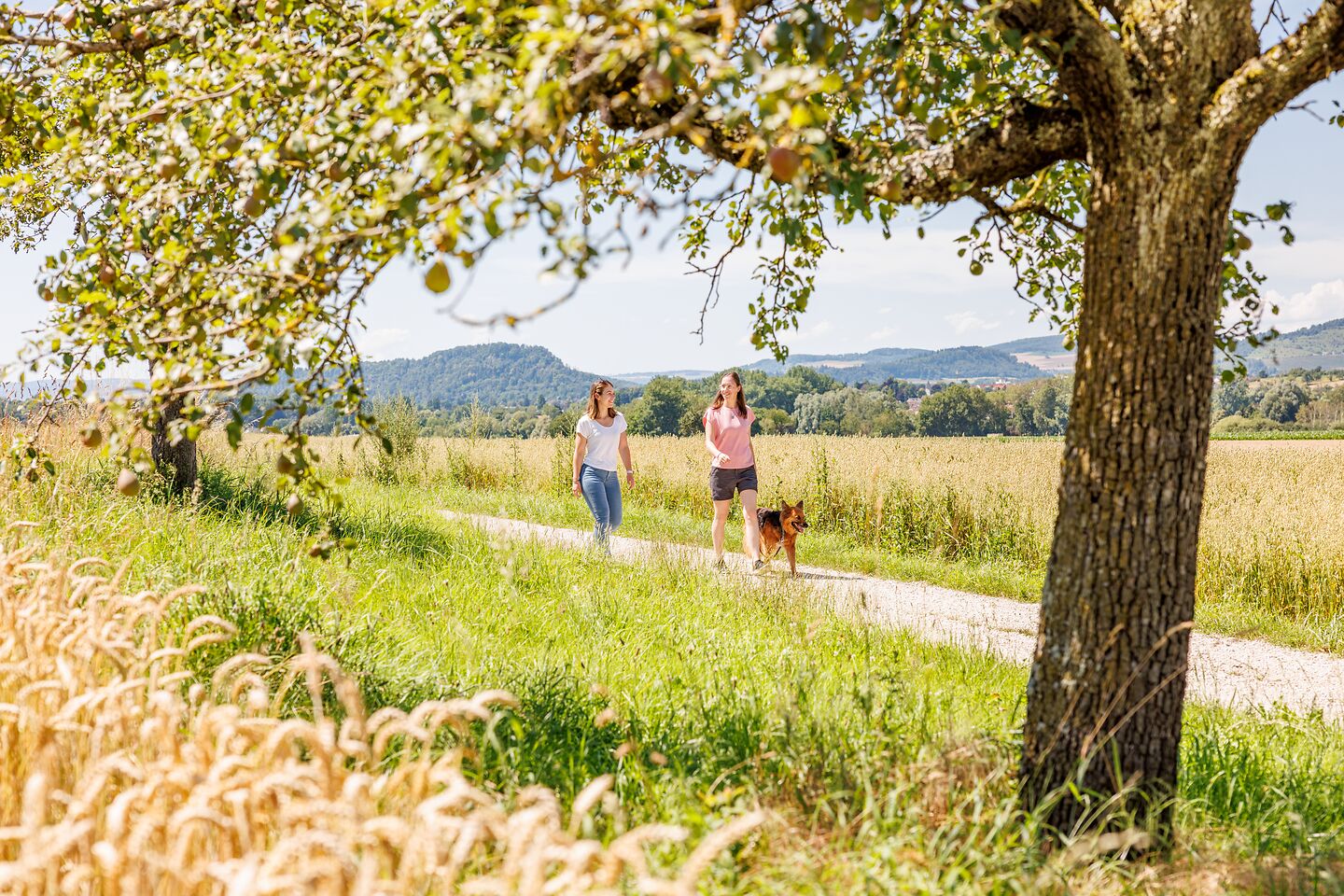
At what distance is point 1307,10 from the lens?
11.3 feet

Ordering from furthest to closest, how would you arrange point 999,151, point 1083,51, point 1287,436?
point 1287,436, point 999,151, point 1083,51

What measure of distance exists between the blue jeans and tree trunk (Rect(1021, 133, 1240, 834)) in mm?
6760

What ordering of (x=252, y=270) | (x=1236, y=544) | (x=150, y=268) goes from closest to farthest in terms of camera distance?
(x=252, y=270) < (x=150, y=268) < (x=1236, y=544)

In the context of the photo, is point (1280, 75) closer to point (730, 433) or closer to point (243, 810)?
point (243, 810)

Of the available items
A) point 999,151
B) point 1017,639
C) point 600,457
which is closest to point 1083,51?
point 999,151

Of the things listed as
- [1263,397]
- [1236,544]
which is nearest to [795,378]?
[1263,397]

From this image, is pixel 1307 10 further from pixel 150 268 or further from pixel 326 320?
pixel 150 268

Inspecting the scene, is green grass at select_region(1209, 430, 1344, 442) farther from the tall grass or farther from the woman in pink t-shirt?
the tall grass

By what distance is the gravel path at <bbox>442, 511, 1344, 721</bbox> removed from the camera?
6727 mm

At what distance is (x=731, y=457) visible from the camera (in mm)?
10008

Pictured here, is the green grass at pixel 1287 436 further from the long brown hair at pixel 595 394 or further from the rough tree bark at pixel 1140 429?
the rough tree bark at pixel 1140 429

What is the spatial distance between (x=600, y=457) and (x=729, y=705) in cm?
578

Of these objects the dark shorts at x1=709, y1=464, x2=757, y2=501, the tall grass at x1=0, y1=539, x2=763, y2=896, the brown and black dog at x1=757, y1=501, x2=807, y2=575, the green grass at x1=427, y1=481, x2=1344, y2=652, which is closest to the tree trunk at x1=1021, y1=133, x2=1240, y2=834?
the tall grass at x1=0, y1=539, x2=763, y2=896

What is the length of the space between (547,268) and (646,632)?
4.19 meters
